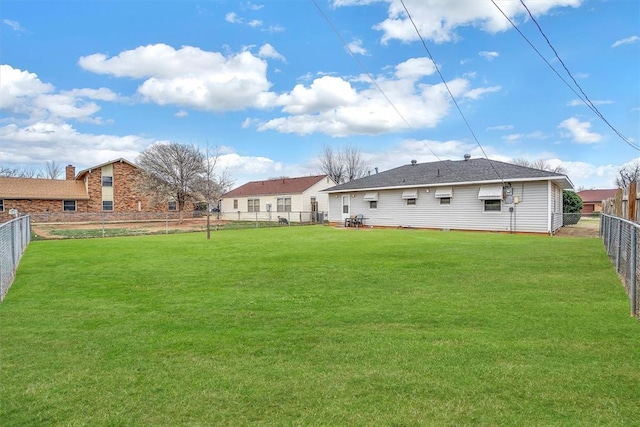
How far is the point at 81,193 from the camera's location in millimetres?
34281

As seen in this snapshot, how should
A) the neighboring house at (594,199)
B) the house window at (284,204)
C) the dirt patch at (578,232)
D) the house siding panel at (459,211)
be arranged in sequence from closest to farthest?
the dirt patch at (578,232) → the house siding panel at (459,211) → the house window at (284,204) → the neighboring house at (594,199)

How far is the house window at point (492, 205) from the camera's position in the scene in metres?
18.2

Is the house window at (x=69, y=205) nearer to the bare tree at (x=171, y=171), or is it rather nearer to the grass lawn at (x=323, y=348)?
the bare tree at (x=171, y=171)

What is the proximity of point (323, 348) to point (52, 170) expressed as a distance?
65589mm

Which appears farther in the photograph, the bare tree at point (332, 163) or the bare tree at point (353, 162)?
the bare tree at point (332, 163)

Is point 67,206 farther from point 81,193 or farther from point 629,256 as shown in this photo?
point 629,256

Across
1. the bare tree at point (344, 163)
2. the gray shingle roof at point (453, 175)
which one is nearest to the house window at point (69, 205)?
the gray shingle roof at point (453, 175)

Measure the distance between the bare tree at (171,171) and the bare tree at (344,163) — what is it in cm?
2071

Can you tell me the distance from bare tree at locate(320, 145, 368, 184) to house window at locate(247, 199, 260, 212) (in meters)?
15.0

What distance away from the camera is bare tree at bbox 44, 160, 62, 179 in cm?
5616

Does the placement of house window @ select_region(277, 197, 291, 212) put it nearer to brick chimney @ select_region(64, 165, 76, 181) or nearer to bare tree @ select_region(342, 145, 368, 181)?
bare tree @ select_region(342, 145, 368, 181)

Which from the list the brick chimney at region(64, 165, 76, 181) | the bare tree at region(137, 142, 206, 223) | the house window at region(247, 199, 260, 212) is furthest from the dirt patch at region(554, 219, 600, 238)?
the brick chimney at region(64, 165, 76, 181)

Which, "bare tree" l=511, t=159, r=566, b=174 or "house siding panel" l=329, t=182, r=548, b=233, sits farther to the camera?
"bare tree" l=511, t=159, r=566, b=174

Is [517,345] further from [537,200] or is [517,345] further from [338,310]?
[537,200]
